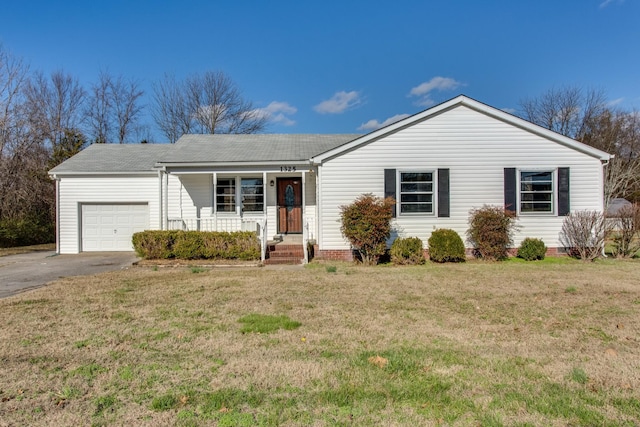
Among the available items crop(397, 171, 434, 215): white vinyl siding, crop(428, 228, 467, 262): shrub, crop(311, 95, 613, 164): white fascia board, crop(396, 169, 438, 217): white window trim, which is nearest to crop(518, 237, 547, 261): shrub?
crop(428, 228, 467, 262): shrub

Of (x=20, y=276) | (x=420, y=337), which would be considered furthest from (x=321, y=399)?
(x=20, y=276)

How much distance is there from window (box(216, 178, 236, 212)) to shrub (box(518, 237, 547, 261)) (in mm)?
9825

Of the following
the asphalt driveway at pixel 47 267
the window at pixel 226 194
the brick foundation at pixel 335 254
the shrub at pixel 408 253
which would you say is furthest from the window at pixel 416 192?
the asphalt driveway at pixel 47 267

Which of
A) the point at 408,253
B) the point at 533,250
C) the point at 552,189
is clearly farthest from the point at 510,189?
the point at 408,253

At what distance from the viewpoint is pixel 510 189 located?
1156 cm

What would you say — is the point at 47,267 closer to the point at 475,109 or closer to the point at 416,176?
the point at 416,176

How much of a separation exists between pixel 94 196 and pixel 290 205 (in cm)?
767

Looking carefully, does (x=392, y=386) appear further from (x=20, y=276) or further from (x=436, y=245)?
(x=20, y=276)

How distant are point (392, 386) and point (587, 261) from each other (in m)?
10.7

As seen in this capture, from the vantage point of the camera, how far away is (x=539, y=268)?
970 cm

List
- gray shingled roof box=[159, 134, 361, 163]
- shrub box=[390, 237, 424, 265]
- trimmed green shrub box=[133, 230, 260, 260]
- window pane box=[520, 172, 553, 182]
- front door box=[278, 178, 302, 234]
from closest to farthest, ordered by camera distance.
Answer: shrub box=[390, 237, 424, 265] → trimmed green shrub box=[133, 230, 260, 260] → window pane box=[520, 172, 553, 182] → gray shingled roof box=[159, 134, 361, 163] → front door box=[278, 178, 302, 234]

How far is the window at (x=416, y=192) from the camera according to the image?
1159 centimetres

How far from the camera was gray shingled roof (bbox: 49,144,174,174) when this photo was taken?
1435 cm

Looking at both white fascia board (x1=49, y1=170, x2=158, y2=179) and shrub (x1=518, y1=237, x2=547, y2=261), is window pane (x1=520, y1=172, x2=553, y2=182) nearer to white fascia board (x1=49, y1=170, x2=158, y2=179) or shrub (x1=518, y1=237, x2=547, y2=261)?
shrub (x1=518, y1=237, x2=547, y2=261)
